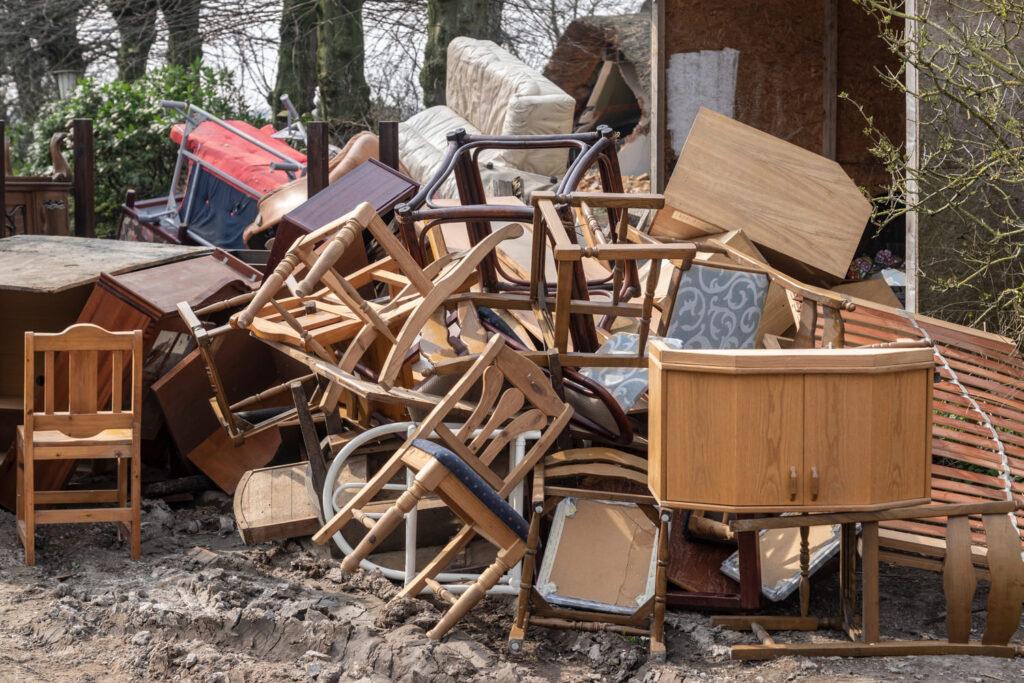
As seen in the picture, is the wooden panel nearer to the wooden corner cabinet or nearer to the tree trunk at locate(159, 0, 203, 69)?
the wooden corner cabinet

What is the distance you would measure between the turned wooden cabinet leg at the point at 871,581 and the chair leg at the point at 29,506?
354cm

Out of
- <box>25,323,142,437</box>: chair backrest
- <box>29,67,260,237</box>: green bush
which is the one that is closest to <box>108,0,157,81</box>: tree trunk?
<box>29,67,260,237</box>: green bush

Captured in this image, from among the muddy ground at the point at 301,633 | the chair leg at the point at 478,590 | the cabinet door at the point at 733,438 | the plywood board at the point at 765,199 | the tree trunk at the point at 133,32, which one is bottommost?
the muddy ground at the point at 301,633

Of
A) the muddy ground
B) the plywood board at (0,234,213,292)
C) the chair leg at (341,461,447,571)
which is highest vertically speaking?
the plywood board at (0,234,213,292)

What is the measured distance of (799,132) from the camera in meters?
9.63

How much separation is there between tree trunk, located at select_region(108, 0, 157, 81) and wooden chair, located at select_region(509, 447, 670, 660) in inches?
618

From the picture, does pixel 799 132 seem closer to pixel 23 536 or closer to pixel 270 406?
pixel 270 406

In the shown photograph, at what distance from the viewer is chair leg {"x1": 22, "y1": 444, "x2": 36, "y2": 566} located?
17.2ft

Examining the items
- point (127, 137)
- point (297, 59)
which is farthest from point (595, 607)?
point (297, 59)

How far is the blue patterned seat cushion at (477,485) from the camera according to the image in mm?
4113

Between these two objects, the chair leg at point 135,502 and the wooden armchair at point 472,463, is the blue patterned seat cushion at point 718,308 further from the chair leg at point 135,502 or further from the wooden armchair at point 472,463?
the chair leg at point 135,502

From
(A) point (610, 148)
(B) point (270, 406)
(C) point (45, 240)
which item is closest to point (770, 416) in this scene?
(A) point (610, 148)


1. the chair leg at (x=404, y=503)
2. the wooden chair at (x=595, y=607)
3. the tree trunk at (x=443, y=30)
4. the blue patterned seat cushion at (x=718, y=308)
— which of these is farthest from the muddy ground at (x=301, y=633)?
the tree trunk at (x=443, y=30)

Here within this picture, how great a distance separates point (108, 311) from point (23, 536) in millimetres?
1253
